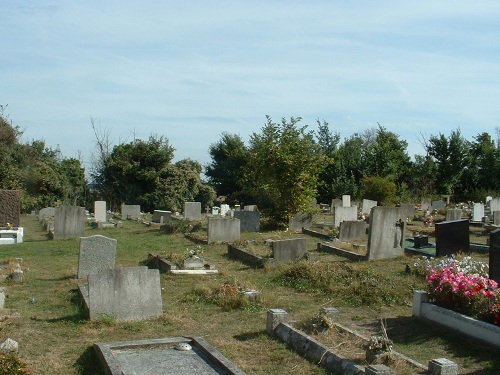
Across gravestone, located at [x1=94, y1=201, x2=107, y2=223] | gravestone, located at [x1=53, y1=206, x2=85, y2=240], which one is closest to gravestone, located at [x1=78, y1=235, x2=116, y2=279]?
gravestone, located at [x1=53, y1=206, x2=85, y2=240]

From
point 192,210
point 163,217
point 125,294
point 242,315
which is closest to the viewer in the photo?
point 125,294

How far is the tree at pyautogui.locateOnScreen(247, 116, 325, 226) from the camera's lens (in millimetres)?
27531

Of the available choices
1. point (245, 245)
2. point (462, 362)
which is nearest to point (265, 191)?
point (245, 245)

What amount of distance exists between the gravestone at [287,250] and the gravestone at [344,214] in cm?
1110

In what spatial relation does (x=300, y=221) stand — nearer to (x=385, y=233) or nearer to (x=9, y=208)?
(x=385, y=233)

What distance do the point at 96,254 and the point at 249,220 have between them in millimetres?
13085

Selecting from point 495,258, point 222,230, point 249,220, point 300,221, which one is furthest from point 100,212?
point 495,258

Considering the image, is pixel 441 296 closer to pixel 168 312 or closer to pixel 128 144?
pixel 168 312

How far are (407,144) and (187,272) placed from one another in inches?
1430

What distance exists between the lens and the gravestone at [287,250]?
53.0 ft

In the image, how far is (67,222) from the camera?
80.2ft

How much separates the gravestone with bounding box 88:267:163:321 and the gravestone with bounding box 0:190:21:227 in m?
18.1

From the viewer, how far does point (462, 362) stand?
8.12 m

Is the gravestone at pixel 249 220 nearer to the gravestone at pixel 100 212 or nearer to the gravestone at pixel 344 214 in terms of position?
the gravestone at pixel 344 214
